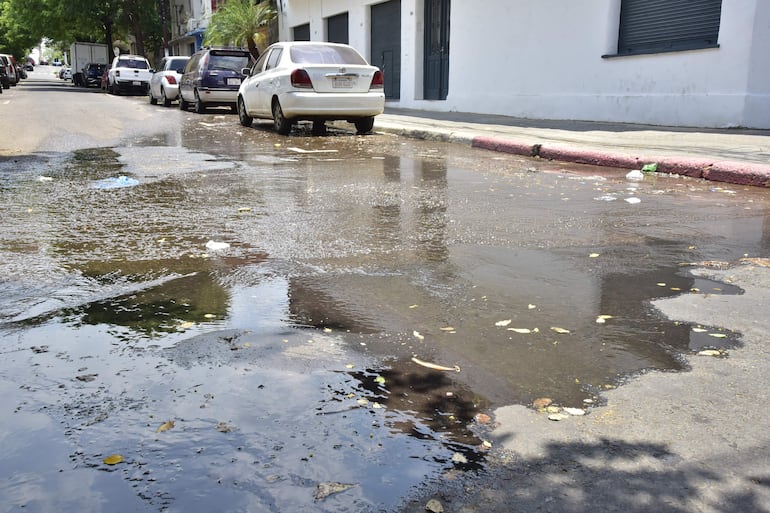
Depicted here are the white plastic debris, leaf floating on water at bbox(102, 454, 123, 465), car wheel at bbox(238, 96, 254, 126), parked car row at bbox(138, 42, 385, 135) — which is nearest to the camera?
leaf floating on water at bbox(102, 454, 123, 465)

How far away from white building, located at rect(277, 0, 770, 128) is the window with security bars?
0.02m

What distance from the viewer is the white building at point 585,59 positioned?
1105 cm

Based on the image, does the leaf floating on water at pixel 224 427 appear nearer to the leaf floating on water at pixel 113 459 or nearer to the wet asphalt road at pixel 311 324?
the wet asphalt road at pixel 311 324

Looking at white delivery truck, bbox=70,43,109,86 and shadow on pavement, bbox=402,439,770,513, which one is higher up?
white delivery truck, bbox=70,43,109,86

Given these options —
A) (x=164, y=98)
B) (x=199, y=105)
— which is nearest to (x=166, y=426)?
(x=199, y=105)

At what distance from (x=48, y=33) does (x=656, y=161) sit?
5485cm

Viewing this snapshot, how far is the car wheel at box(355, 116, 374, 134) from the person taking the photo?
13570 millimetres

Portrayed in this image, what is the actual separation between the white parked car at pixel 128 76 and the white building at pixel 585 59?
50.3ft

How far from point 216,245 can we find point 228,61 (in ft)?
49.7

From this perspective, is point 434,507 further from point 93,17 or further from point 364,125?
point 93,17

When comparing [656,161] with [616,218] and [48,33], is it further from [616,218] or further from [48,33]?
[48,33]

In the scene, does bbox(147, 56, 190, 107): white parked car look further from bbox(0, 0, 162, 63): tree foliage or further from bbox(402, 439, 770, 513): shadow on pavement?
bbox(0, 0, 162, 63): tree foliage

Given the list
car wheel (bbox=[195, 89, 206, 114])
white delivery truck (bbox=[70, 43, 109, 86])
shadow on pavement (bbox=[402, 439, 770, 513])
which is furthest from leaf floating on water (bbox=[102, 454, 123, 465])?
white delivery truck (bbox=[70, 43, 109, 86])

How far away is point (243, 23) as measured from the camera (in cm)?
2972
